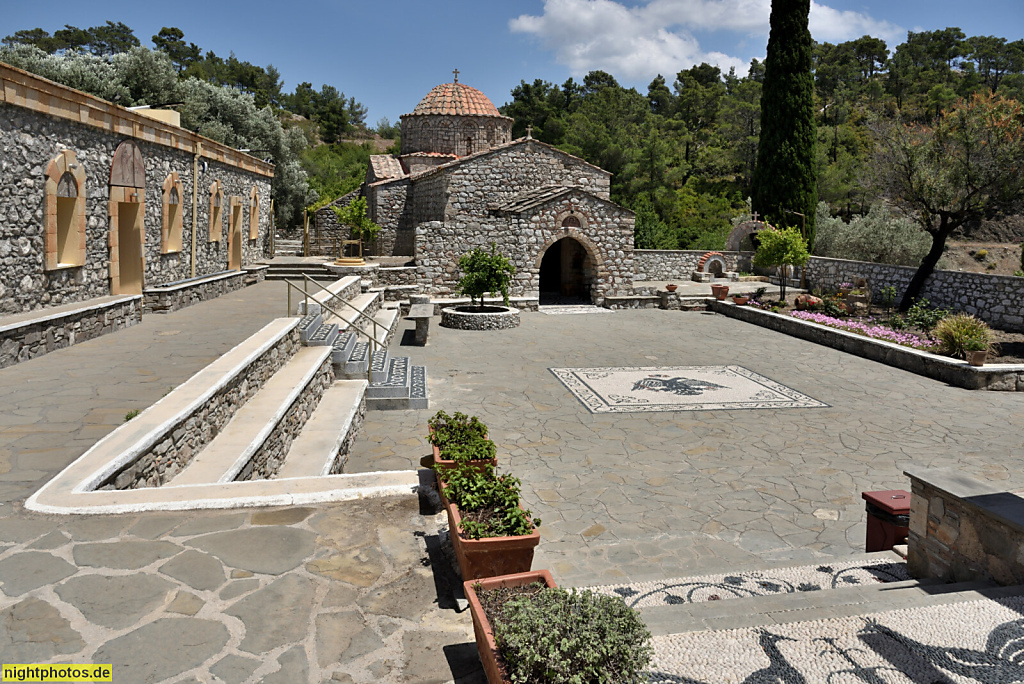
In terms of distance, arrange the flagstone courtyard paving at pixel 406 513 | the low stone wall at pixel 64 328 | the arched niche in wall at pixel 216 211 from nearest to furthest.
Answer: the flagstone courtyard paving at pixel 406 513
the low stone wall at pixel 64 328
the arched niche in wall at pixel 216 211

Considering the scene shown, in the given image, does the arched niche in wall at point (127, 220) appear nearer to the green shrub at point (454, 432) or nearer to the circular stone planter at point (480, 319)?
the circular stone planter at point (480, 319)

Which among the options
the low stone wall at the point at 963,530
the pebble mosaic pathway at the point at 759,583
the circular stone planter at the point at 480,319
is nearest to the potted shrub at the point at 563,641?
the pebble mosaic pathway at the point at 759,583

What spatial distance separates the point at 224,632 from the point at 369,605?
754 millimetres

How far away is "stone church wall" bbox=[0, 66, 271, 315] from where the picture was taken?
947cm

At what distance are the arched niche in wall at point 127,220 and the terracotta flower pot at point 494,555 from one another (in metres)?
11.5

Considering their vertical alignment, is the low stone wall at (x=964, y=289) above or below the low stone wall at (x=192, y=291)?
above

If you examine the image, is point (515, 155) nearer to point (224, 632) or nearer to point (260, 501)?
point (260, 501)

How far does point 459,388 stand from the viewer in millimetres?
11695

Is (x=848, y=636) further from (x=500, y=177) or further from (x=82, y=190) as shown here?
(x=500, y=177)

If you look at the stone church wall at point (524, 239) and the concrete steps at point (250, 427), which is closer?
the concrete steps at point (250, 427)

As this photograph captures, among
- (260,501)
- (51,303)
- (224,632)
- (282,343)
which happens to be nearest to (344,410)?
(282,343)

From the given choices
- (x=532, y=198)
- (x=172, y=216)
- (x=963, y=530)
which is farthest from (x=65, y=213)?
(x=532, y=198)

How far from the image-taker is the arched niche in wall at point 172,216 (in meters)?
14.7

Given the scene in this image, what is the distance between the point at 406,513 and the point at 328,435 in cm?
364
